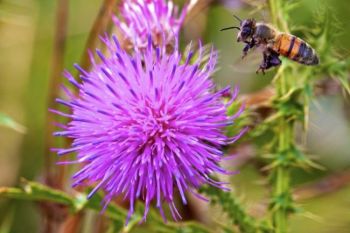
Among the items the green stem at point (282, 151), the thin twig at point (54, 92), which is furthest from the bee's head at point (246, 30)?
the thin twig at point (54, 92)

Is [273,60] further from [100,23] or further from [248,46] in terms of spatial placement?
[100,23]

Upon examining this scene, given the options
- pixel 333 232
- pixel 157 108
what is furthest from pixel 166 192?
pixel 333 232

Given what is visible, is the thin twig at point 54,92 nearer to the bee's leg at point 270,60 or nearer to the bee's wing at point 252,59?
the bee's wing at point 252,59

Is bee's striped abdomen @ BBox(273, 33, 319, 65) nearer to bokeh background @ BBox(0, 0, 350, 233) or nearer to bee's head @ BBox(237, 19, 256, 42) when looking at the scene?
bee's head @ BBox(237, 19, 256, 42)

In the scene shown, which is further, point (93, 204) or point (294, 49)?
point (93, 204)

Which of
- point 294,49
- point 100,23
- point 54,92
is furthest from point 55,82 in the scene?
point 294,49

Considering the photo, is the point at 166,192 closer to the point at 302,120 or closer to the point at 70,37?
the point at 302,120
